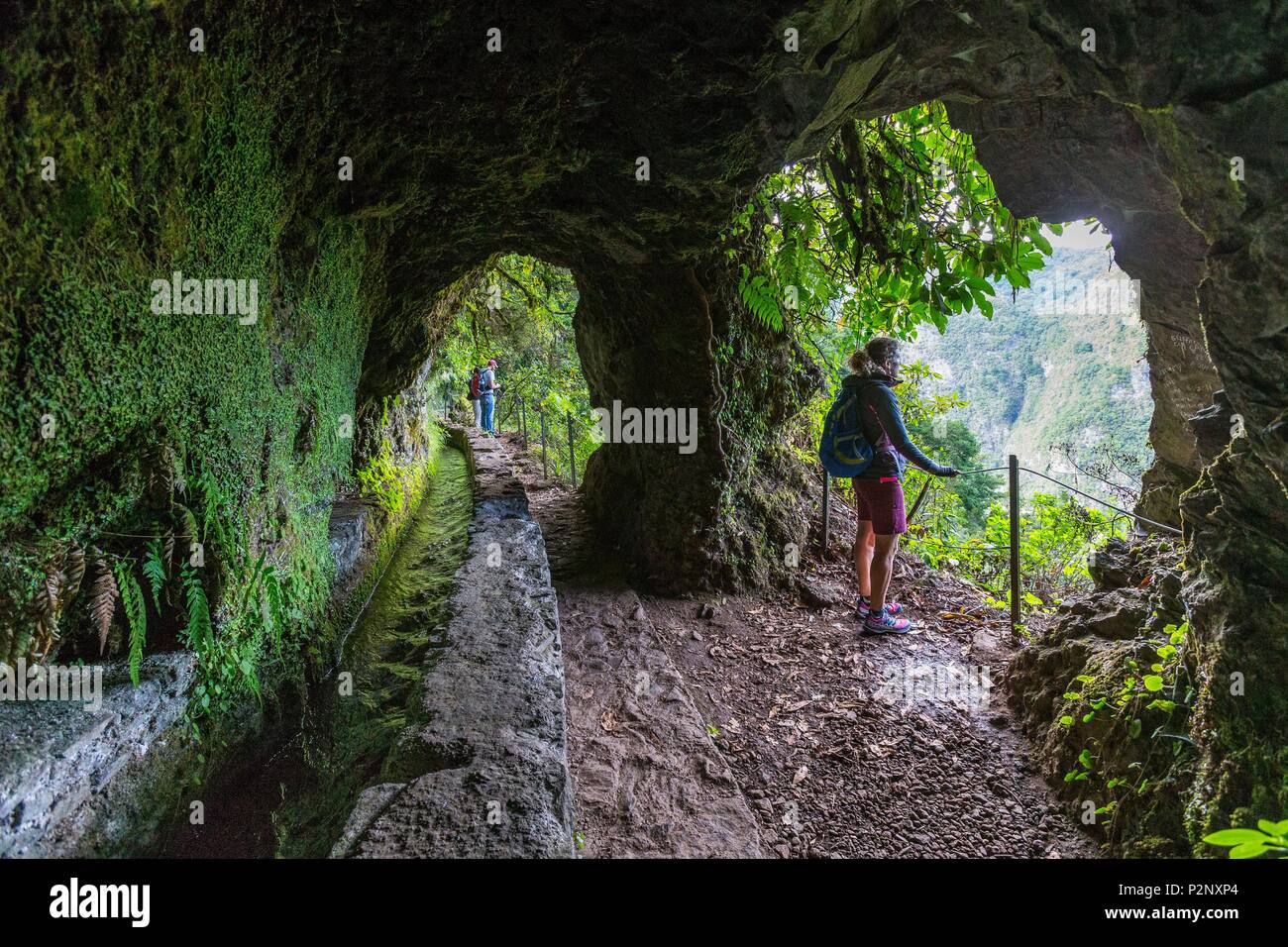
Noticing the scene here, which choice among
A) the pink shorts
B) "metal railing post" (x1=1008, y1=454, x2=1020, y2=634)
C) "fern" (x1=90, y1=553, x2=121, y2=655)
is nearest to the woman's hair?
the pink shorts

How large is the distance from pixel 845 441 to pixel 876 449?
243 mm

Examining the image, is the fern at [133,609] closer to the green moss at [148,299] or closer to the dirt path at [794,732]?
the green moss at [148,299]

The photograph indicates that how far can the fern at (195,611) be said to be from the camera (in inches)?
87.3

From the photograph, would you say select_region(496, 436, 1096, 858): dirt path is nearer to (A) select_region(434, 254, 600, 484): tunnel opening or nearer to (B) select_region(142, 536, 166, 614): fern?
(B) select_region(142, 536, 166, 614): fern

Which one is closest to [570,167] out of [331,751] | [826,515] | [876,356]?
[876,356]

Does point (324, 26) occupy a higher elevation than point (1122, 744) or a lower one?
higher

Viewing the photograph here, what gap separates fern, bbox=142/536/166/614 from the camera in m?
2.09

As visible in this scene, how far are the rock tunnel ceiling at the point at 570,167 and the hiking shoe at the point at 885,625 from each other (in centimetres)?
205

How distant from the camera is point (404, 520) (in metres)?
6.49

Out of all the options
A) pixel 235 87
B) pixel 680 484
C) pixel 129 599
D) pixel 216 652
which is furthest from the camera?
pixel 680 484

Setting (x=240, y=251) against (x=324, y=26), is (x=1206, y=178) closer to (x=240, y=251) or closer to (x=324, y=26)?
(x=324, y=26)

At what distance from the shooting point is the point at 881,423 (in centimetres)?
493
